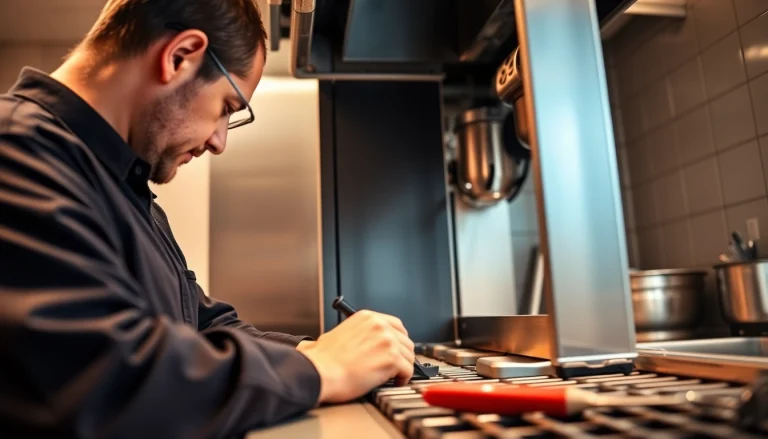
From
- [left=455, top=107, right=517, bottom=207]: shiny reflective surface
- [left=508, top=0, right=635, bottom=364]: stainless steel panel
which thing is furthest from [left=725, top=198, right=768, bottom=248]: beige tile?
[left=508, top=0, right=635, bottom=364]: stainless steel panel

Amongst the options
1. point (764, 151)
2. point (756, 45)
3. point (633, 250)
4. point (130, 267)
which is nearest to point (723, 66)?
point (756, 45)

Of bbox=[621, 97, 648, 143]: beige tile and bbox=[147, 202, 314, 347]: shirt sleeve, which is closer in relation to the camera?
bbox=[147, 202, 314, 347]: shirt sleeve

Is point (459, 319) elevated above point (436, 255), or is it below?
below

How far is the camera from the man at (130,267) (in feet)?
1.23

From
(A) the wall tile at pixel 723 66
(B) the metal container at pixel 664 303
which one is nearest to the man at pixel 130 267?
(B) the metal container at pixel 664 303

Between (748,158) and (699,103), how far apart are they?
21cm

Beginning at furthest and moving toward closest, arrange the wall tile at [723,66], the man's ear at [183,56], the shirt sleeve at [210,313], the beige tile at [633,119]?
the beige tile at [633,119] → the wall tile at [723,66] → the shirt sleeve at [210,313] → the man's ear at [183,56]

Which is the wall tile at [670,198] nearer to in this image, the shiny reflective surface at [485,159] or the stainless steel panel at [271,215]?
the shiny reflective surface at [485,159]

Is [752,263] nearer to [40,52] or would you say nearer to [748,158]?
[748,158]

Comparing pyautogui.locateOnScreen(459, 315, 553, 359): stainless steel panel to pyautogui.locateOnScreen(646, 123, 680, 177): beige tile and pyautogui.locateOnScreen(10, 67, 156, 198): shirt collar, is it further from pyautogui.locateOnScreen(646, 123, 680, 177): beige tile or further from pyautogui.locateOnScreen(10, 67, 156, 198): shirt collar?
pyautogui.locateOnScreen(646, 123, 680, 177): beige tile

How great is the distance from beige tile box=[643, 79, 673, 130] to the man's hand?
118 centimetres

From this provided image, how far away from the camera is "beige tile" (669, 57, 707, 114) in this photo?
1.40 meters

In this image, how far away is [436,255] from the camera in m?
1.16

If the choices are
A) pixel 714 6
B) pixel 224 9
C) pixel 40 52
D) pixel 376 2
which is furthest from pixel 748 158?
pixel 40 52
